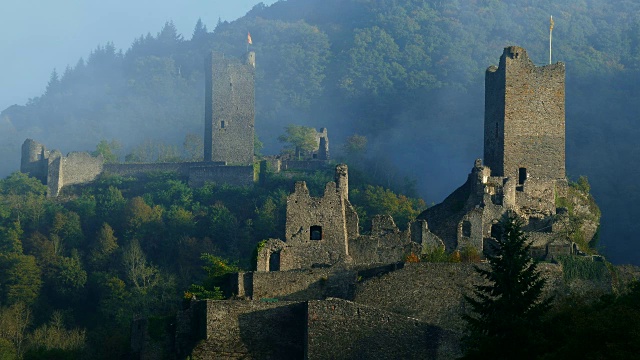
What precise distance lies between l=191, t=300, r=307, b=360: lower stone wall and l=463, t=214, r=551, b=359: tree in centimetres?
547

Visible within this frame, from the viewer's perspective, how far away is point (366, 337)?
1786 inches

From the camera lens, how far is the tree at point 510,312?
39.0m

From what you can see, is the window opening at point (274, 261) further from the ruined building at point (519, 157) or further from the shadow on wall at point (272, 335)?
the ruined building at point (519, 157)

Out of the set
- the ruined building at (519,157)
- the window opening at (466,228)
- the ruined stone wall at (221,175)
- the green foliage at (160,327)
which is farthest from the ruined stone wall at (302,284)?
the ruined stone wall at (221,175)

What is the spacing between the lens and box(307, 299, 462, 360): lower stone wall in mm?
45250

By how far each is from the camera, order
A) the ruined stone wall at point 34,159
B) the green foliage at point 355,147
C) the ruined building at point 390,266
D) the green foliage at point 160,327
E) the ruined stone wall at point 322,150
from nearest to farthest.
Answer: the ruined building at point 390,266 < the green foliage at point 160,327 < the ruined stone wall at point 322,150 < the ruined stone wall at point 34,159 < the green foliage at point 355,147

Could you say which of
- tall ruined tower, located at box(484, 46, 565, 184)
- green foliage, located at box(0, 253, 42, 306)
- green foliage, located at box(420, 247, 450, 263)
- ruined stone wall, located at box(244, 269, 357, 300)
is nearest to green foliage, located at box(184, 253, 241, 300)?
ruined stone wall, located at box(244, 269, 357, 300)

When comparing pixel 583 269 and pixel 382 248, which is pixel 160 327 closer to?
pixel 382 248

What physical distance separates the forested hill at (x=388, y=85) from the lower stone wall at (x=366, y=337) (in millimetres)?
40182

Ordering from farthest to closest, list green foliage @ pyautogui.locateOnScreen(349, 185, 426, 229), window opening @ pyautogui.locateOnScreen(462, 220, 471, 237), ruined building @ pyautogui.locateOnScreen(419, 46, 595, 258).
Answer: green foliage @ pyautogui.locateOnScreen(349, 185, 426, 229), ruined building @ pyautogui.locateOnScreen(419, 46, 595, 258), window opening @ pyautogui.locateOnScreen(462, 220, 471, 237)

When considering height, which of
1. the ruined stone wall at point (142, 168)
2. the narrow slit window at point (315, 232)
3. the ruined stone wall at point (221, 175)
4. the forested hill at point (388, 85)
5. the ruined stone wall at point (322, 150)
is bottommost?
the narrow slit window at point (315, 232)

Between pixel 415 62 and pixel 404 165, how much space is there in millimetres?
27629

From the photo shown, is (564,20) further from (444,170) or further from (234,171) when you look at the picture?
(234,171)

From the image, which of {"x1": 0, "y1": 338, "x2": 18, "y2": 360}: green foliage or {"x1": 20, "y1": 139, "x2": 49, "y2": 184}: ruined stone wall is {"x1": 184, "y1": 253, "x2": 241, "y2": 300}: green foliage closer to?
{"x1": 0, "y1": 338, "x2": 18, "y2": 360}: green foliage
